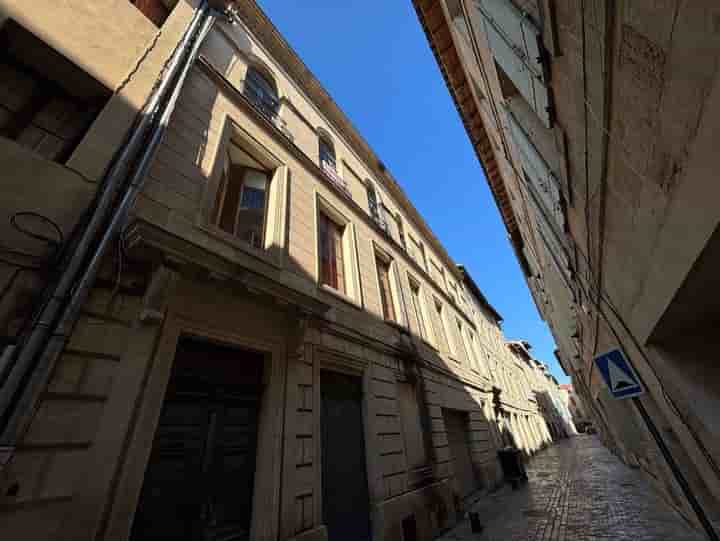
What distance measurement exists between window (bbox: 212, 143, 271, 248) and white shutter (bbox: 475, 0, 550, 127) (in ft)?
15.2

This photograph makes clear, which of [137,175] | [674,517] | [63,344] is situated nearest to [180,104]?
[137,175]

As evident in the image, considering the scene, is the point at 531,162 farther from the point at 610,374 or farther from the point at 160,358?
the point at 160,358

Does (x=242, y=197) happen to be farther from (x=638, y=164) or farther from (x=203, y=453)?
(x=638, y=164)

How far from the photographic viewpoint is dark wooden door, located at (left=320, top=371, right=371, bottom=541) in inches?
178

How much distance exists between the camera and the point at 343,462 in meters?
4.96

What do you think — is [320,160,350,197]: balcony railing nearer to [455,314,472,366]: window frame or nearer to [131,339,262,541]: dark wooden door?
[131,339,262,541]: dark wooden door

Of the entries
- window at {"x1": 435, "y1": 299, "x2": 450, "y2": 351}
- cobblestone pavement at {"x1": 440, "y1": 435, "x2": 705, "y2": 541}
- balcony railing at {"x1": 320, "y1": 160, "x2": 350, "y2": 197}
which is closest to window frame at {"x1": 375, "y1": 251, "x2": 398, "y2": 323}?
balcony railing at {"x1": 320, "y1": 160, "x2": 350, "y2": 197}

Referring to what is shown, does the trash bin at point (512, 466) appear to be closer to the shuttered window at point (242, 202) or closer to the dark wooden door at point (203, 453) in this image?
the dark wooden door at point (203, 453)

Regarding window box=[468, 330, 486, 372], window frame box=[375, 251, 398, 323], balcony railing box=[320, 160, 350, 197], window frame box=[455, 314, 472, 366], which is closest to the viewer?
window frame box=[375, 251, 398, 323]

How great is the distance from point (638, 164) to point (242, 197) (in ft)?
18.6

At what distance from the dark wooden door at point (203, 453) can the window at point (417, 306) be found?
6558 mm

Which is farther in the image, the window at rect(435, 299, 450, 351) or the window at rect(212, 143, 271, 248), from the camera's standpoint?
the window at rect(435, 299, 450, 351)

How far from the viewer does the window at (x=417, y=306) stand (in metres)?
9.63

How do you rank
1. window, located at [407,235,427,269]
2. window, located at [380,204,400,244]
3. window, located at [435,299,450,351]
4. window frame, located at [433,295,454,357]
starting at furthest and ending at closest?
1. window, located at [407,235,427,269]
2. window, located at [380,204,400,244]
3. window frame, located at [433,295,454,357]
4. window, located at [435,299,450,351]
